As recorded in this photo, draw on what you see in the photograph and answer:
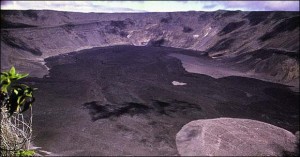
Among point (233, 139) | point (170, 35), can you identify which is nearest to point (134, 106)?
point (233, 139)

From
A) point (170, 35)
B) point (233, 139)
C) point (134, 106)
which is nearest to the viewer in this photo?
point (233, 139)

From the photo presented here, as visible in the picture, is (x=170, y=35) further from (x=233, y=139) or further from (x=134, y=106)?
(x=233, y=139)

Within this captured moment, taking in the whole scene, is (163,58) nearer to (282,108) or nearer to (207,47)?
(207,47)

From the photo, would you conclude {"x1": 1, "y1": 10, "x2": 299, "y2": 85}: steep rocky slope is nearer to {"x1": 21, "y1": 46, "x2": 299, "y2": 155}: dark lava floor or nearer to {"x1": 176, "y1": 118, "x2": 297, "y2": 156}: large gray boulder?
{"x1": 21, "y1": 46, "x2": 299, "y2": 155}: dark lava floor

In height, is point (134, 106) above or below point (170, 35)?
below

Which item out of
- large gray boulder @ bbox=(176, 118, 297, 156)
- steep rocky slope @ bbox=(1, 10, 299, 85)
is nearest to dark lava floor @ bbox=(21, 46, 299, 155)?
large gray boulder @ bbox=(176, 118, 297, 156)

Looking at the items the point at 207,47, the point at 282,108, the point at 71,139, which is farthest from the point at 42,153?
the point at 207,47
